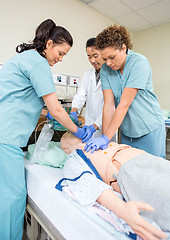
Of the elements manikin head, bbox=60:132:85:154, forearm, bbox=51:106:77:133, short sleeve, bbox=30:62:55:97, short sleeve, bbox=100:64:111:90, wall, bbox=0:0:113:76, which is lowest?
manikin head, bbox=60:132:85:154

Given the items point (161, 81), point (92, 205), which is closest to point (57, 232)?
point (92, 205)

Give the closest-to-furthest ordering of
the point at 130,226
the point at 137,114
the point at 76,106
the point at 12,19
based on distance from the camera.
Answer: the point at 130,226 < the point at 137,114 < the point at 76,106 < the point at 12,19

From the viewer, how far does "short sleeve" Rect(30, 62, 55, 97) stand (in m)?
1.00

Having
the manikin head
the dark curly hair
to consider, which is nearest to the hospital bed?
the manikin head

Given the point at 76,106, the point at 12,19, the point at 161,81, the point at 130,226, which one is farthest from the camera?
the point at 161,81

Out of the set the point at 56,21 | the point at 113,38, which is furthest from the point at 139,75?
the point at 56,21

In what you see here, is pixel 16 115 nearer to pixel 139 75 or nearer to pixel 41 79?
pixel 41 79

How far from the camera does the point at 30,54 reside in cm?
104

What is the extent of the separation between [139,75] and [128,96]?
166mm

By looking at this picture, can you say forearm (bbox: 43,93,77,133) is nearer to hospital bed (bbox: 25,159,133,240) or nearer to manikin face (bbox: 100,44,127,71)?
hospital bed (bbox: 25,159,133,240)

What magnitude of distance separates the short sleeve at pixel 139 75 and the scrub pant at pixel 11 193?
0.89 m

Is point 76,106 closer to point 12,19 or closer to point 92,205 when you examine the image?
point 92,205

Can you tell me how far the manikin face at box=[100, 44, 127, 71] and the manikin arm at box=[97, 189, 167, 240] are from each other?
3.05 ft

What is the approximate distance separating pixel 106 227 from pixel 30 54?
97 centimetres
